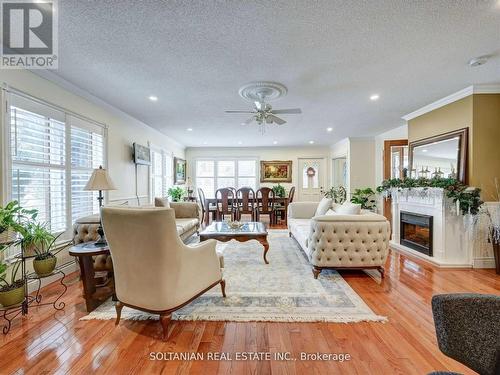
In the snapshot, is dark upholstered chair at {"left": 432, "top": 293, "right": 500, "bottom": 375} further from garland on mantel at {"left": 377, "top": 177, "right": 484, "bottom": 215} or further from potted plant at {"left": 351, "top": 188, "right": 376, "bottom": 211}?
potted plant at {"left": 351, "top": 188, "right": 376, "bottom": 211}

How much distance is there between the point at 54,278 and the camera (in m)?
2.93

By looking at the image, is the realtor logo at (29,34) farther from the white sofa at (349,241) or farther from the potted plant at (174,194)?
the potted plant at (174,194)

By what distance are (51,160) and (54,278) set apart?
4.86 feet

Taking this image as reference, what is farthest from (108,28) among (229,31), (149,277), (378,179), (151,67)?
(378,179)

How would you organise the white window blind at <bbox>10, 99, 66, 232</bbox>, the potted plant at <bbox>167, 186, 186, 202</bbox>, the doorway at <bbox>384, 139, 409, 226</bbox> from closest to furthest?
1. the white window blind at <bbox>10, 99, 66, 232</bbox>
2. the doorway at <bbox>384, 139, 409, 226</bbox>
3. the potted plant at <bbox>167, 186, 186, 202</bbox>

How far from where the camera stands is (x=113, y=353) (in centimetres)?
169

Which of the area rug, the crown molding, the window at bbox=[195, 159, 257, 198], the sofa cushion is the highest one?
the crown molding

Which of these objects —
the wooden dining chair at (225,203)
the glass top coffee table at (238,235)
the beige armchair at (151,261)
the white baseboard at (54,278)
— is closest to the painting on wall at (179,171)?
the wooden dining chair at (225,203)

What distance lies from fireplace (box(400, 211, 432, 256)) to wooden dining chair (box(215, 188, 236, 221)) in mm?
3959

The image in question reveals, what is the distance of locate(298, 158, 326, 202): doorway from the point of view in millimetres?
8531

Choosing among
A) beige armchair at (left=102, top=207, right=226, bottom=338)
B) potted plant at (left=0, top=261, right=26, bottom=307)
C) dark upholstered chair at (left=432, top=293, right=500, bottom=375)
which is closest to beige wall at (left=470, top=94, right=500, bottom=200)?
dark upholstered chair at (left=432, top=293, right=500, bottom=375)

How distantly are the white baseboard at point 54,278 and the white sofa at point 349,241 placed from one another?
324 cm

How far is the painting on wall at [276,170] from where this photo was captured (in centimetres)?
852

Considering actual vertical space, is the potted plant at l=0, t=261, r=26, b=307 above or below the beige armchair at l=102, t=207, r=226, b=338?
below
